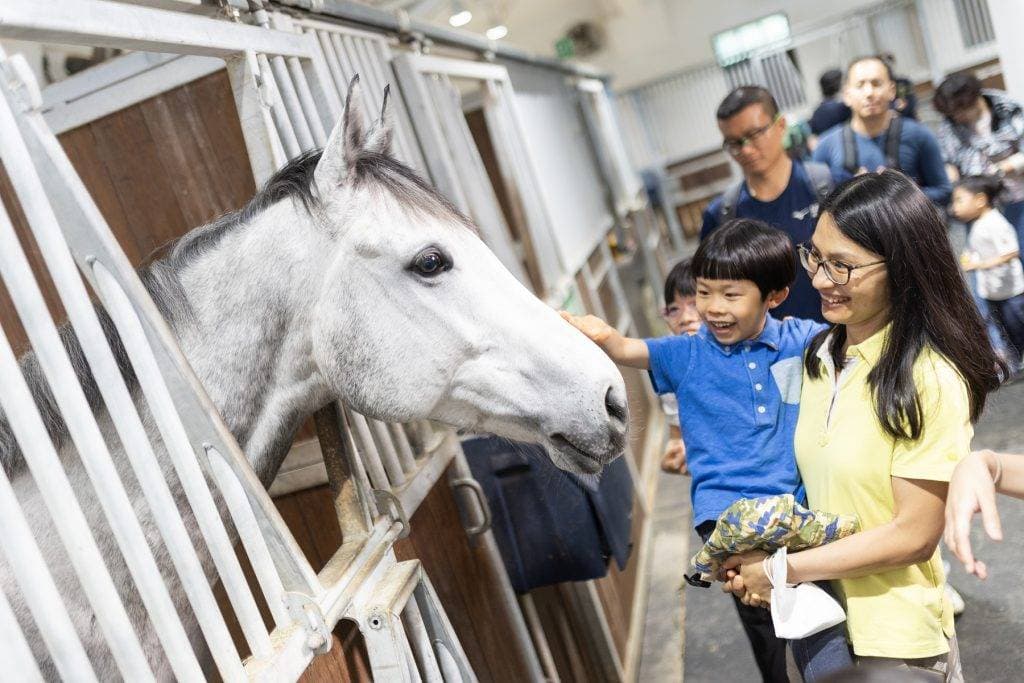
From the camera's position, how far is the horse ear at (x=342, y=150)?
4.11 feet

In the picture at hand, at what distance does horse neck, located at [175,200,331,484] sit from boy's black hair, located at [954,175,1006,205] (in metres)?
3.94

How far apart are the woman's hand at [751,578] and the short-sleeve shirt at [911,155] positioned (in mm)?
2262

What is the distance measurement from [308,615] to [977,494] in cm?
99

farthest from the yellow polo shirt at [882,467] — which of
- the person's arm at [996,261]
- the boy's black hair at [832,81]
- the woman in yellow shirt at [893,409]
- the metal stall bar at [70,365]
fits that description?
the boy's black hair at [832,81]

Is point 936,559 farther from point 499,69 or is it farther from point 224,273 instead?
point 499,69

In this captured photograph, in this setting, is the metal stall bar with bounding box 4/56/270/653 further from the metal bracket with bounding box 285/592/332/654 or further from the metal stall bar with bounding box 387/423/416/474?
the metal stall bar with bounding box 387/423/416/474

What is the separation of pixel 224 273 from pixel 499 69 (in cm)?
282

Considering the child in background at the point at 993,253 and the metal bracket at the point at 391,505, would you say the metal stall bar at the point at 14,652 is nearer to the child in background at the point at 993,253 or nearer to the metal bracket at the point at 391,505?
the metal bracket at the point at 391,505

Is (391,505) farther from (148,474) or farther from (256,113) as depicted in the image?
(256,113)

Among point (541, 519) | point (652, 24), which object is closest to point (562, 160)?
point (541, 519)

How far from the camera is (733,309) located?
5.97 feet

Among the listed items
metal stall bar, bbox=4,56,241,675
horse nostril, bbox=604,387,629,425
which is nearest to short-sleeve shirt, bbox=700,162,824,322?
horse nostril, bbox=604,387,629,425

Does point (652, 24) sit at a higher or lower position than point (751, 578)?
higher

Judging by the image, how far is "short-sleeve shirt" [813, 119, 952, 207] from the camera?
3385 mm
